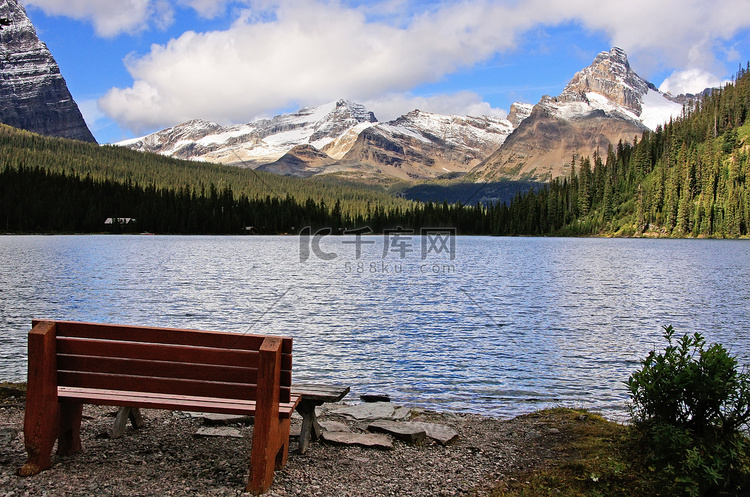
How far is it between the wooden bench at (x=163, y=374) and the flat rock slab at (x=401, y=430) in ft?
10.3

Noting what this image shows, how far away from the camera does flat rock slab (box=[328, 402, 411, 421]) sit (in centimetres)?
1245

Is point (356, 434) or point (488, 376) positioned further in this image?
point (488, 376)

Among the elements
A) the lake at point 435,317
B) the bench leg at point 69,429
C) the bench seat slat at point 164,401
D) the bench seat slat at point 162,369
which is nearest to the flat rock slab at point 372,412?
the lake at point 435,317

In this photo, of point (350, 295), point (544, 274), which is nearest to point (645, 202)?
point (544, 274)

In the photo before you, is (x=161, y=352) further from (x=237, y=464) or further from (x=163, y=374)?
(x=237, y=464)

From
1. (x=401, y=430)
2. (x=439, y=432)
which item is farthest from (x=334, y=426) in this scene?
(x=439, y=432)

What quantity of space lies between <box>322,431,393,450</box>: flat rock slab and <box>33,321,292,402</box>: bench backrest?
258 cm

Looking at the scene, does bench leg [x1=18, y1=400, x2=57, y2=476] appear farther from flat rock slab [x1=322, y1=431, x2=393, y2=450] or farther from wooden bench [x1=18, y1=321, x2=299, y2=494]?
flat rock slab [x1=322, y1=431, x2=393, y2=450]

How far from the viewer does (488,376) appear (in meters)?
19.7

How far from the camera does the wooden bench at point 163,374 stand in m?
7.99

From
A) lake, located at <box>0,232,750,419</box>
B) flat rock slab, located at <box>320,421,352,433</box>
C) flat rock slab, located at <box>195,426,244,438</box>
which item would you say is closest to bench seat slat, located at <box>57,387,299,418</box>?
flat rock slab, located at <box>195,426,244,438</box>

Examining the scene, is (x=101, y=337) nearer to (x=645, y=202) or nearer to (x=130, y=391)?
(x=130, y=391)

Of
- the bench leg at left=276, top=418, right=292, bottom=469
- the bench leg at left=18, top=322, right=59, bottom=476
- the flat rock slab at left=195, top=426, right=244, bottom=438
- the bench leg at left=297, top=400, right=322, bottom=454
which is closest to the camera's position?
the bench leg at left=18, top=322, right=59, bottom=476

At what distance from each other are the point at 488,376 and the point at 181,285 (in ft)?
117
